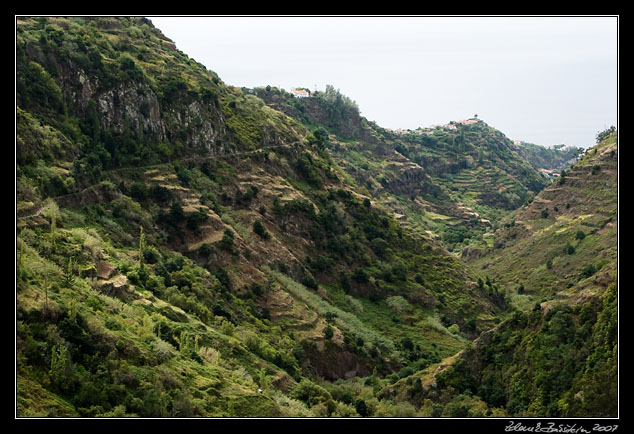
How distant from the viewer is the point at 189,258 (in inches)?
2153

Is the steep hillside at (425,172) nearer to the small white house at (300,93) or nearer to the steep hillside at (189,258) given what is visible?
the small white house at (300,93)

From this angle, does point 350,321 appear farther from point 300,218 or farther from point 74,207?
point 74,207

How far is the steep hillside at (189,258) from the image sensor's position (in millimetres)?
25750

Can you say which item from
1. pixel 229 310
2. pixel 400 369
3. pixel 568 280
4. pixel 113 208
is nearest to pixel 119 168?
pixel 113 208

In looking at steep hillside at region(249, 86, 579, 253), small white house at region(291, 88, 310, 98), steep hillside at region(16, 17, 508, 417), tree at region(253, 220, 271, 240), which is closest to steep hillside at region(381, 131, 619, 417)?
steep hillside at region(16, 17, 508, 417)

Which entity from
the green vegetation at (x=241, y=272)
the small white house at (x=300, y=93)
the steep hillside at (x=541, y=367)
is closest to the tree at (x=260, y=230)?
the green vegetation at (x=241, y=272)

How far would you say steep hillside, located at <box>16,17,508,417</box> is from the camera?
84.5ft

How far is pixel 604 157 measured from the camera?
10156cm

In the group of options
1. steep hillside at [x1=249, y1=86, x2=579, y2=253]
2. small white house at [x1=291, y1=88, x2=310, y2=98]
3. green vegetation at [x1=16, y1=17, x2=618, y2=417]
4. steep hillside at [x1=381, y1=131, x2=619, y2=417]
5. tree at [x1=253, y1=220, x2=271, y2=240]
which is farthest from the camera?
small white house at [x1=291, y1=88, x2=310, y2=98]

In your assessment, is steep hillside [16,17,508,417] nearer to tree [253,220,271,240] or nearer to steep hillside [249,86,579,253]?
tree [253,220,271,240]

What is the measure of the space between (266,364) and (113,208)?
73.5 ft

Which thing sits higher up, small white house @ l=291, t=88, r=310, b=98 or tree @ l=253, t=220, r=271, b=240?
small white house @ l=291, t=88, r=310, b=98

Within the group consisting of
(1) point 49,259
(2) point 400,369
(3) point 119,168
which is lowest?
(2) point 400,369

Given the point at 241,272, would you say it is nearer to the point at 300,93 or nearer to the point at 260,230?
the point at 260,230
